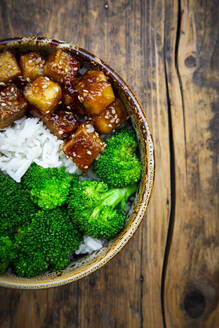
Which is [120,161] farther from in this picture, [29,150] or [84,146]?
[29,150]

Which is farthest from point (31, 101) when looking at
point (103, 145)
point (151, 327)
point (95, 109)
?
point (151, 327)

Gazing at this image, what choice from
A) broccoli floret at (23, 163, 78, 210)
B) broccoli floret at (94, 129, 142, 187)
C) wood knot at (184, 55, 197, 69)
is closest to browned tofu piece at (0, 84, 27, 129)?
broccoli floret at (23, 163, 78, 210)

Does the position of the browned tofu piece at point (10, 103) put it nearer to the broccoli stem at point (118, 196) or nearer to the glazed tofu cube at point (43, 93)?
the glazed tofu cube at point (43, 93)

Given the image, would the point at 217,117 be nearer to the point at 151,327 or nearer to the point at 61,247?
the point at 61,247

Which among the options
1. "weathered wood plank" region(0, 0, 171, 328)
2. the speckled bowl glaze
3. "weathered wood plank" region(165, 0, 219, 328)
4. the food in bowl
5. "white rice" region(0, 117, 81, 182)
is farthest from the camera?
"weathered wood plank" region(165, 0, 219, 328)

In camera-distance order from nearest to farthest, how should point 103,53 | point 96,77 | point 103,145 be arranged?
point 96,77 < point 103,145 < point 103,53

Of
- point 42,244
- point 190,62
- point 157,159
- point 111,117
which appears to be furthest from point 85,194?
point 190,62

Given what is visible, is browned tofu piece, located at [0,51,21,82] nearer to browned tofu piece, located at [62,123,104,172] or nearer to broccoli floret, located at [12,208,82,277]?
browned tofu piece, located at [62,123,104,172]
